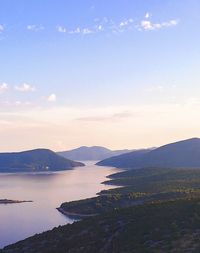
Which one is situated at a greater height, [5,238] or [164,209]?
[164,209]

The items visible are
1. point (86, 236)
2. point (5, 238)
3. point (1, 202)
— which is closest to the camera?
point (86, 236)

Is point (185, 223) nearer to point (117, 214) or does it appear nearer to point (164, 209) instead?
point (164, 209)

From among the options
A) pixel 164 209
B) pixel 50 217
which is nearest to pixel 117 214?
pixel 164 209

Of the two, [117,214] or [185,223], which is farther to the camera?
[117,214]

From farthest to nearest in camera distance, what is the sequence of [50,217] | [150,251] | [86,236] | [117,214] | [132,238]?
[50,217] → [117,214] → [86,236] → [132,238] → [150,251]

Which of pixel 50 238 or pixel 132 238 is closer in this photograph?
pixel 132 238

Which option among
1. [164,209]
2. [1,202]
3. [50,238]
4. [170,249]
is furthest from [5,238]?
[1,202]

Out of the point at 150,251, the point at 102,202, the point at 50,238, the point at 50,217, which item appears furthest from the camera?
the point at 102,202

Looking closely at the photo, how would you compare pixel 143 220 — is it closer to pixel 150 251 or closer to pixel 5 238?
pixel 150 251

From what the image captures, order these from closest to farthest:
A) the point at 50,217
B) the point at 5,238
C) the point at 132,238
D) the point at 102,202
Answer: the point at 132,238
the point at 5,238
the point at 50,217
the point at 102,202
